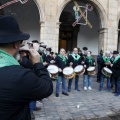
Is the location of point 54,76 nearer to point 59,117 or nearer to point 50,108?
point 50,108

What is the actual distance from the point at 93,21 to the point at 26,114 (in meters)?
17.8

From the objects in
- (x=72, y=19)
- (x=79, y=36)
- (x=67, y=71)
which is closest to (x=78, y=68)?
(x=67, y=71)

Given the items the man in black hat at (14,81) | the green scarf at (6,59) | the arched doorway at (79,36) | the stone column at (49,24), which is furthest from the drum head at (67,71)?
the arched doorway at (79,36)

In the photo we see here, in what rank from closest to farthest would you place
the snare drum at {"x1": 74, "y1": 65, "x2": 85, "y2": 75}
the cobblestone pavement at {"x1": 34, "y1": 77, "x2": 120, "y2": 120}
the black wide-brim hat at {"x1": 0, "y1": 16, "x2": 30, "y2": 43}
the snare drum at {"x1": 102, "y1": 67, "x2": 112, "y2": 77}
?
1. the black wide-brim hat at {"x1": 0, "y1": 16, "x2": 30, "y2": 43}
2. the cobblestone pavement at {"x1": 34, "y1": 77, "x2": 120, "y2": 120}
3. the snare drum at {"x1": 74, "y1": 65, "x2": 85, "y2": 75}
4. the snare drum at {"x1": 102, "y1": 67, "x2": 112, "y2": 77}

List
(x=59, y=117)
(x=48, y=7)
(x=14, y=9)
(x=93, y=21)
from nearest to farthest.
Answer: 1. (x=59, y=117)
2. (x=48, y=7)
3. (x=14, y=9)
4. (x=93, y=21)

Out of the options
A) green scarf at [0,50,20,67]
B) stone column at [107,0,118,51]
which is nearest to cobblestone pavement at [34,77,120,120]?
green scarf at [0,50,20,67]

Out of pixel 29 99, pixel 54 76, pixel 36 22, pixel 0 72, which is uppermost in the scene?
pixel 36 22

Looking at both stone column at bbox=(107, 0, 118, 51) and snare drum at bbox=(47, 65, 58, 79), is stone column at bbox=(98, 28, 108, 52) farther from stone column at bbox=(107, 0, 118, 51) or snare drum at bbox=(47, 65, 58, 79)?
snare drum at bbox=(47, 65, 58, 79)

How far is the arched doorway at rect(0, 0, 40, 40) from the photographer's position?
670 inches

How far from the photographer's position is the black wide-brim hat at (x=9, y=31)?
5.35 feet

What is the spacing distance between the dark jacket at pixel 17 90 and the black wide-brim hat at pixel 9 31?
198 millimetres

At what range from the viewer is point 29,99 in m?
1.63

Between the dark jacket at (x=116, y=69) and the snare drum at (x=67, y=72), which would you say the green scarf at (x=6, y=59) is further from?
the dark jacket at (x=116, y=69)

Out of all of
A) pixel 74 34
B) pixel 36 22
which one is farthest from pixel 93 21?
pixel 36 22
